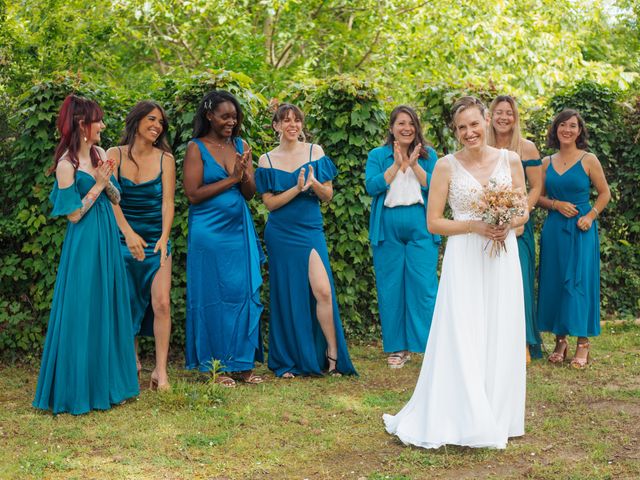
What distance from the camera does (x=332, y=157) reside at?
835cm

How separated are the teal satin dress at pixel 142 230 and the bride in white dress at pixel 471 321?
2294mm

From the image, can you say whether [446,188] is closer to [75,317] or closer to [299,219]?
[299,219]

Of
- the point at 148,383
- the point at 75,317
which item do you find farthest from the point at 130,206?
the point at 148,383

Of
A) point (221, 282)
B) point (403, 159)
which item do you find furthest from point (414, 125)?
point (221, 282)

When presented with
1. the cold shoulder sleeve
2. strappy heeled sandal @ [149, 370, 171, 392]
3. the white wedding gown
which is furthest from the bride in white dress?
the cold shoulder sleeve

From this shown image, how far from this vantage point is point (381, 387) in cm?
662

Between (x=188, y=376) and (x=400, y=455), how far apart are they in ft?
8.91

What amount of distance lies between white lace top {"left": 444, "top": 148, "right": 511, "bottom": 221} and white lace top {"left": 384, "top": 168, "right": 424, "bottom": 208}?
2006 mm

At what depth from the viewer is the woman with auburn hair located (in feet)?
23.7

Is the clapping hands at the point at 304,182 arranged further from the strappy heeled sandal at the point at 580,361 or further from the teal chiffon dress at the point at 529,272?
the strappy heeled sandal at the point at 580,361

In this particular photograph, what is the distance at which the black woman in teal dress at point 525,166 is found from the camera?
282 inches

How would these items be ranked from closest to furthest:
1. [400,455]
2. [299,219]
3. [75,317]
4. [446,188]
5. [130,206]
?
[400,455]
[446,188]
[75,317]
[130,206]
[299,219]

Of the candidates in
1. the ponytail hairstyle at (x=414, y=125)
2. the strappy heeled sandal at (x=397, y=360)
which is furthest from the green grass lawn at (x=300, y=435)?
the ponytail hairstyle at (x=414, y=125)

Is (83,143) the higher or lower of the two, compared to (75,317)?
higher
